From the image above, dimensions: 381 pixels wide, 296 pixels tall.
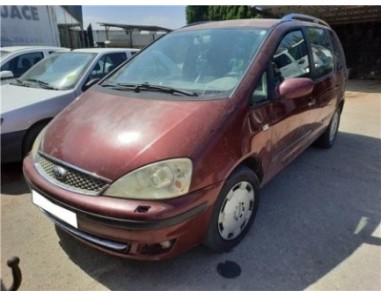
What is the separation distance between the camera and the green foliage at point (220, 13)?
13.7 m

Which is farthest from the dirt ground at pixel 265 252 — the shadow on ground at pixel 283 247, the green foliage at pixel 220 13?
the green foliage at pixel 220 13

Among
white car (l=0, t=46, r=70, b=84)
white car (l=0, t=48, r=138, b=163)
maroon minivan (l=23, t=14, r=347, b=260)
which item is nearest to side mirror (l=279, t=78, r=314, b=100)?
maroon minivan (l=23, t=14, r=347, b=260)

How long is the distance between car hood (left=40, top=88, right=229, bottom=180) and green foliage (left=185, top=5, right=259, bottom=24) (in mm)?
9070

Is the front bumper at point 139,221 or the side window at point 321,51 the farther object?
the side window at point 321,51

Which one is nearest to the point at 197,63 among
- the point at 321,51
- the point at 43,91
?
the point at 321,51

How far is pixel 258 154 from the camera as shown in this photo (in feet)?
7.92

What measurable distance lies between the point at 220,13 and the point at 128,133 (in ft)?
52.4

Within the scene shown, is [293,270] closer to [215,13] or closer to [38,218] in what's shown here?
[38,218]

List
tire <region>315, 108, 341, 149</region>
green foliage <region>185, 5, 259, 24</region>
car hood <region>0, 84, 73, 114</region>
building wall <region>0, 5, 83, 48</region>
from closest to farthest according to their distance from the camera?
1. car hood <region>0, 84, 73, 114</region>
2. tire <region>315, 108, 341, 149</region>
3. building wall <region>0, 5, 83, 48</region>
4. green foliage <region>185, 5, 259, 24</region>

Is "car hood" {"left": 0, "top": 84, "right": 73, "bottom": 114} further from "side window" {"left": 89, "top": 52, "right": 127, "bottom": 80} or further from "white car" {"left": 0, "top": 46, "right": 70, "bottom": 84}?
"white car" {"left": 0, "top": 46, "right": 70, "bottom": 84}

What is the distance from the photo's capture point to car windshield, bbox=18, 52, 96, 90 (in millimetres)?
4105

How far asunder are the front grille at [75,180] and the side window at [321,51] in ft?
8.58

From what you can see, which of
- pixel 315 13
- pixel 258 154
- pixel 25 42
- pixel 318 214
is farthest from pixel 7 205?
pixel 315 13

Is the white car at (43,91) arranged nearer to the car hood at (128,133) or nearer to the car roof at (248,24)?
the car hood at (128,133)
